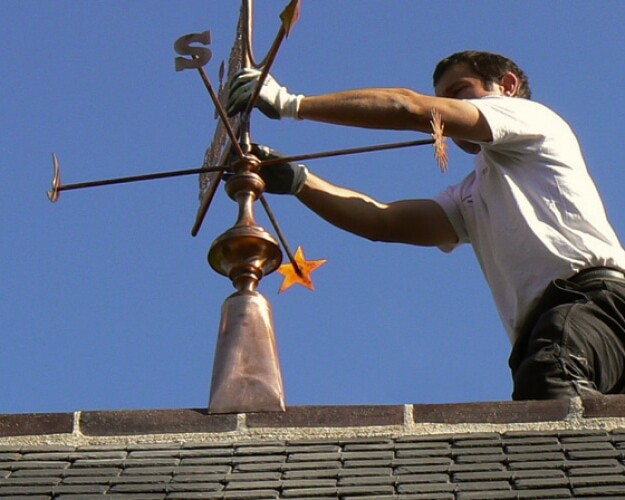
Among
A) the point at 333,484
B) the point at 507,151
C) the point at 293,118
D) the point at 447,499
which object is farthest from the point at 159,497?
the point at 507,151

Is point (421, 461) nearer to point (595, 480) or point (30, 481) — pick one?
point (595, 480)

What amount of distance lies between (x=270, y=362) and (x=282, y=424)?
1.62 feet

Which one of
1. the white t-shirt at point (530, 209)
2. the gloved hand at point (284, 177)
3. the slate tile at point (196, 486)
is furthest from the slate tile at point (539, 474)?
the gloved hand at point (284, 177)

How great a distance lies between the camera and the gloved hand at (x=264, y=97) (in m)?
6.57

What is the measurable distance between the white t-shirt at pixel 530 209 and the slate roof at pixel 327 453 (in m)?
1.37

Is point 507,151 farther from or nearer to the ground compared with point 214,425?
farther from the ground

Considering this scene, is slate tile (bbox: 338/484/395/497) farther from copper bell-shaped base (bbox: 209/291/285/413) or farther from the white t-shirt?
the white t-shirt

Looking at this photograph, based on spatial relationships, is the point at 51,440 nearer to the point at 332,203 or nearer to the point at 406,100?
the point at 406,100

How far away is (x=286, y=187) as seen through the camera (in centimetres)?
736

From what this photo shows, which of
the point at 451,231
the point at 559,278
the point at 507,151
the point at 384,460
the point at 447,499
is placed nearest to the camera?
the point at 447,499

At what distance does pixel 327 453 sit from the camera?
16.8 ft

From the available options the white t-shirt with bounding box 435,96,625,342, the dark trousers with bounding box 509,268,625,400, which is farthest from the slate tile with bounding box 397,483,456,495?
the white t-shirt with bounding box 435,96,625,342

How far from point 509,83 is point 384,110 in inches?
46.1

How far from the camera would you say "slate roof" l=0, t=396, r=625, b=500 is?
4.81m
